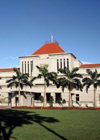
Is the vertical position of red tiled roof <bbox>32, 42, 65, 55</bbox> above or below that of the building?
above

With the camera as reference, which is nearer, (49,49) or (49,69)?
(49,69)

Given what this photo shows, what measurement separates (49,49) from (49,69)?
7.67 m

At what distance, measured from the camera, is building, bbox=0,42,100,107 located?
51.6m

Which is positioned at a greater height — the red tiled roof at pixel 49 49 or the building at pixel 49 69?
the red tiled roof at pixel 49 49

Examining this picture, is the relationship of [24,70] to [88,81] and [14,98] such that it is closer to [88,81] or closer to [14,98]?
[14,98]

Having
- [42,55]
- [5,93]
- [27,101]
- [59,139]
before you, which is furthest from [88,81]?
[59,139]

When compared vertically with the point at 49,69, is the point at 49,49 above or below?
above

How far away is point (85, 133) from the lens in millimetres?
14289

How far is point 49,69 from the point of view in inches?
2323

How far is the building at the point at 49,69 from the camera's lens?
169 ft

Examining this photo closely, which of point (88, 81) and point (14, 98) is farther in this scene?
point (14, 98)

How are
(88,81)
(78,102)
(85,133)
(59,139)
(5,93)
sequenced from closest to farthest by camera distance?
(59,139) < (85,133) < (88,81) < (78,102) < (5,93)

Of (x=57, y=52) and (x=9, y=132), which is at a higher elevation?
(x=57, y=52)

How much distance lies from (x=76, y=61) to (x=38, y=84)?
45.5 feet
